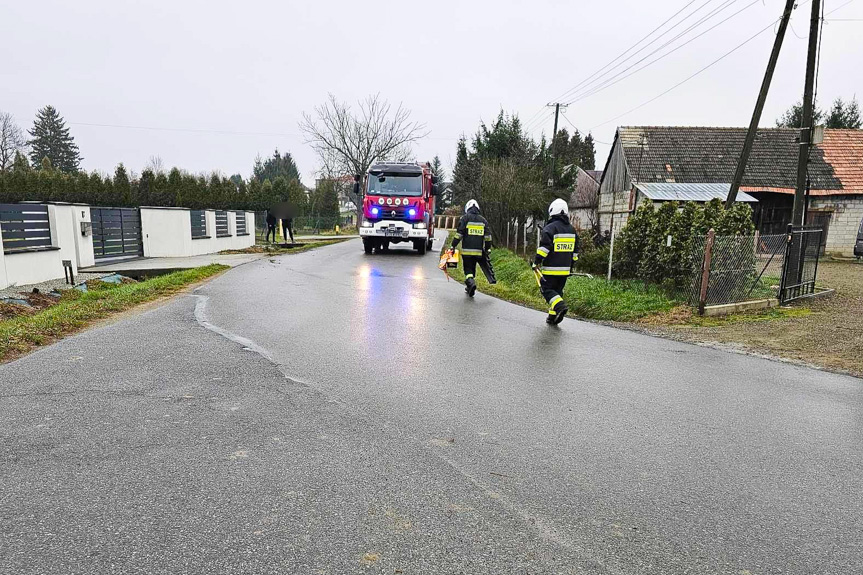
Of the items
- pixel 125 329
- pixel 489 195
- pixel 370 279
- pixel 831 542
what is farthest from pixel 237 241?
pixel 831 542

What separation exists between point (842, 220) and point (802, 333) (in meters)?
21.8

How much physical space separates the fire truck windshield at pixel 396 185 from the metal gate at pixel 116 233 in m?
8.52

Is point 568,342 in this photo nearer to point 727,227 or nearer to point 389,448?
point 389,448

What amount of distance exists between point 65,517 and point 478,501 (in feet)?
7.08

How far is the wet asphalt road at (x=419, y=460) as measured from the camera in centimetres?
255

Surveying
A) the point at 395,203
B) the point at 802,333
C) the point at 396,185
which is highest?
the point at 396,185

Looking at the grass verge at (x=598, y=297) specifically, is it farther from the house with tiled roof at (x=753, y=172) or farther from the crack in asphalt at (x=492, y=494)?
the house with tiled roof at (x=753, y=172)

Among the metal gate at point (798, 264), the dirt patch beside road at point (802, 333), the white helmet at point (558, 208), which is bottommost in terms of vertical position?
the dirt patch beside road at point (802, 333)

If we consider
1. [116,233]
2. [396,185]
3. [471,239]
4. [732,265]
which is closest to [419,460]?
[471,239]

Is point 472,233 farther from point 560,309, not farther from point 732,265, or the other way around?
point 732,265

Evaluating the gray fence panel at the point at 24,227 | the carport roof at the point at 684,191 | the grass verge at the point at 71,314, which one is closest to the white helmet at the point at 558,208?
the grass verge at the point at 71,314

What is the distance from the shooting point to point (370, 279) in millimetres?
13219

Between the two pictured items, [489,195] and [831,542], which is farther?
[489,195]

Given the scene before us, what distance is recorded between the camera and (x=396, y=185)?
19812 millimetres
